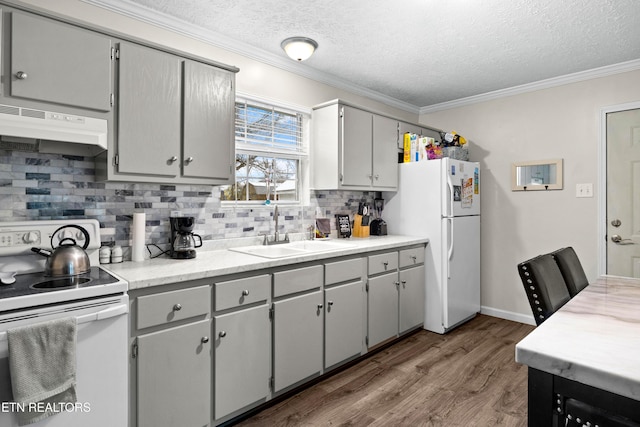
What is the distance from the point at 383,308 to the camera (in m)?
3.05

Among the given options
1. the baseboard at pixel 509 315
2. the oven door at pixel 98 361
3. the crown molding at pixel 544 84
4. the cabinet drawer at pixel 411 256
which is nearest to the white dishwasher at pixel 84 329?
the oven door at pixel 98 361

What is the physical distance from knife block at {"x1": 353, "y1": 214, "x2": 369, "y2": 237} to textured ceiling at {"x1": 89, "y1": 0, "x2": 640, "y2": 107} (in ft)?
4.66

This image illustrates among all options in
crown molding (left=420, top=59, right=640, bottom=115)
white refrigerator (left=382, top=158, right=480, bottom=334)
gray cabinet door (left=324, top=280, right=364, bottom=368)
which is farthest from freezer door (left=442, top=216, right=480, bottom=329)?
crown molding (left=420, top=59, right=640, bottom=115)

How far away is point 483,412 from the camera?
217 centimetres

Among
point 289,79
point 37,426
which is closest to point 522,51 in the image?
point 289,79

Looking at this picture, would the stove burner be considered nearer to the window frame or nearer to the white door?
the window frame

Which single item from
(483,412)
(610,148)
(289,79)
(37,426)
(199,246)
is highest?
(289,79)

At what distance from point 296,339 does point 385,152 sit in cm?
211

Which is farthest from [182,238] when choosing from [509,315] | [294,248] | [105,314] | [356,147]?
[509,315]

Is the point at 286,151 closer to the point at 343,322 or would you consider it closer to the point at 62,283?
the point at 343,322

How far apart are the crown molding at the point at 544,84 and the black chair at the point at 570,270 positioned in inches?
90.6

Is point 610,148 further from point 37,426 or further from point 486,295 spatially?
point 37,426

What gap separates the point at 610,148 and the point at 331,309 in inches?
118

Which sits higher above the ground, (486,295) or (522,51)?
(522,51)
